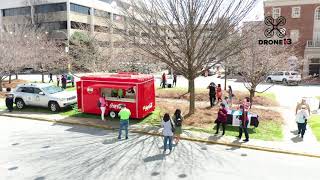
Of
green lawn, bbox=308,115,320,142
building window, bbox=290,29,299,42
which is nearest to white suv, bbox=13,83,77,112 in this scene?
green lawn, bbox=308,115,320,142

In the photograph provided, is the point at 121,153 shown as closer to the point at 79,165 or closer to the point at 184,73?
the point at 79,165

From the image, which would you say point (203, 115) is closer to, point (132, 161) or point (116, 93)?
point (116, 93)

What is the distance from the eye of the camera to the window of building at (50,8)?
58281mm

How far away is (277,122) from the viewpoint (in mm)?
15945

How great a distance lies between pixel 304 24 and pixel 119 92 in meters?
32.7

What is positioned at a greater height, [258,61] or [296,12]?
[296,12]

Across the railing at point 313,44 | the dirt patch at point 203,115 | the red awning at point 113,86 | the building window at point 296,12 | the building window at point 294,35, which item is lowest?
the dirt patch at point 203,115

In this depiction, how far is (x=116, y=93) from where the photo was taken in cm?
1653

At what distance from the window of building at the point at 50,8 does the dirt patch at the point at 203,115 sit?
44.6 meters

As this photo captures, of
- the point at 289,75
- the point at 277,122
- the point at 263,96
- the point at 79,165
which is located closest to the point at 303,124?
the point at 277,122

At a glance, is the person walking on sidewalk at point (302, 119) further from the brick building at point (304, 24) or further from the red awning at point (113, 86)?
the brick building at point (304, 24)

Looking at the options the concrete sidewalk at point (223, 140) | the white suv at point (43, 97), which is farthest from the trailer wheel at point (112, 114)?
the white suv at point (43, 97)

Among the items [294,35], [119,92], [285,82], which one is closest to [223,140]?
[119,92]

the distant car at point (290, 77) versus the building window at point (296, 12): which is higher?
the building window at point (296, 12)
